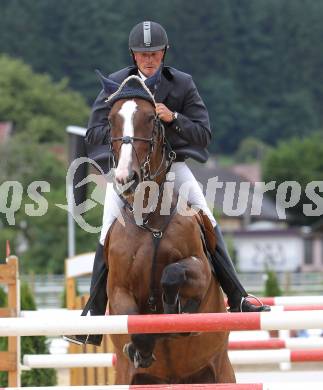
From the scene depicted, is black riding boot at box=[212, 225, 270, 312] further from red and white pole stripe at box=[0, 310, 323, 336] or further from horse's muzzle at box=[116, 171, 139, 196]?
red and white pole stripe at box=[0, 310, 323, 336]

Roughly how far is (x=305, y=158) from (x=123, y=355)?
238 feet

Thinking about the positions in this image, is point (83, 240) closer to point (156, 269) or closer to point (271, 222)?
point (156, 269)

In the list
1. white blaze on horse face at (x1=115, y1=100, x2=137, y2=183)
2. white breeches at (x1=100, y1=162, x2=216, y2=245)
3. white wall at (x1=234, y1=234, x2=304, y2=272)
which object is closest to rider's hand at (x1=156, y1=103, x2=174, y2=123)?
white blaze on horse face at (x1=115, y1=100, x2=137, y2=183)

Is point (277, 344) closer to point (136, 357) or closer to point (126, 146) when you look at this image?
point (136, 357)

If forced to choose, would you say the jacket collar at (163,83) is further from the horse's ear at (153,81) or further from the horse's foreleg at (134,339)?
the horse's foreleg at (134,339)

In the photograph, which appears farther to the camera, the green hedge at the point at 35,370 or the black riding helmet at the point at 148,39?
the green hedge at the point at 35,370

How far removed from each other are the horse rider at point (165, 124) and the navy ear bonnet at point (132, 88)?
116 mm

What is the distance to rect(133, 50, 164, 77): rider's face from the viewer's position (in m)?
6.55

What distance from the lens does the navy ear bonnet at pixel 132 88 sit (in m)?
6.11

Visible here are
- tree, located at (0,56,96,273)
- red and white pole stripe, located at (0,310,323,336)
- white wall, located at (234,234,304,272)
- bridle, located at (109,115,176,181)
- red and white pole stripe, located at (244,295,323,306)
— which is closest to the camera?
red and white pole stripe, located at (0,310,323,336)

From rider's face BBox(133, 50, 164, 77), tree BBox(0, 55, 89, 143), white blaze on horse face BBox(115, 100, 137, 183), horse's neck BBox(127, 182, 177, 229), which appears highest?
tree BBox(0, 55, 89, 143)

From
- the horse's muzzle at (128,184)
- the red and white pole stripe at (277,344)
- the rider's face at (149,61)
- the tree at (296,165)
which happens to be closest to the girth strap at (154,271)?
the horse's muzzle at (128,184)

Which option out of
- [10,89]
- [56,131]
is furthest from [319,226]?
[10,89]

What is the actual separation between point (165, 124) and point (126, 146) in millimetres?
701
